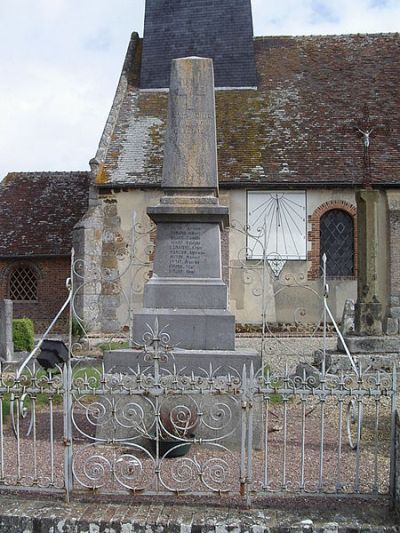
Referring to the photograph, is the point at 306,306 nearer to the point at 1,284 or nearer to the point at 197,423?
the point at 1,284

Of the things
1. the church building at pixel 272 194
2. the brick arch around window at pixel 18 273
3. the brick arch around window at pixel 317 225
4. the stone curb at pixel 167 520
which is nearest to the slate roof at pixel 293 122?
the church building at pixel 272 194

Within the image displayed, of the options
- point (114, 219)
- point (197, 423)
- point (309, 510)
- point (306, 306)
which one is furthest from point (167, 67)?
point (309, 510)

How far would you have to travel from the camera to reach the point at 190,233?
709cm

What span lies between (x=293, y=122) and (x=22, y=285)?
34.7ft

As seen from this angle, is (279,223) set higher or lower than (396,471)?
higher

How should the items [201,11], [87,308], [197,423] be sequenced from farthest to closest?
1. [201,11]
2. [87,308]
3. [197,423]

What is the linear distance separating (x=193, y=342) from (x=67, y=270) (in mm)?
15325

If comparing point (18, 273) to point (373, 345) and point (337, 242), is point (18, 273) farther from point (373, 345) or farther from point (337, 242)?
point (373, 345)

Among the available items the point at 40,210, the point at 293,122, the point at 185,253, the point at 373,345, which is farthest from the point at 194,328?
the point at 40,210

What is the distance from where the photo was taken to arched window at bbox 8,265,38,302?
2186cm

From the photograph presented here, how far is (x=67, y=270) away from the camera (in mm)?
21281

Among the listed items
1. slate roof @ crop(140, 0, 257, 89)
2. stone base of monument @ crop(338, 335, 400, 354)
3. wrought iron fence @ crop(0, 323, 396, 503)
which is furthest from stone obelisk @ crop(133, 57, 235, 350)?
slate roof @ crop(140, 0, 257, 89)

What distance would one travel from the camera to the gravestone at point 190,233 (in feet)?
21.7

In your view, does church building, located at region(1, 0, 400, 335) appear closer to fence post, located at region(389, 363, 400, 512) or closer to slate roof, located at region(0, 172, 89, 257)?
slate roof, located at region(0, 172, 89, 257)
